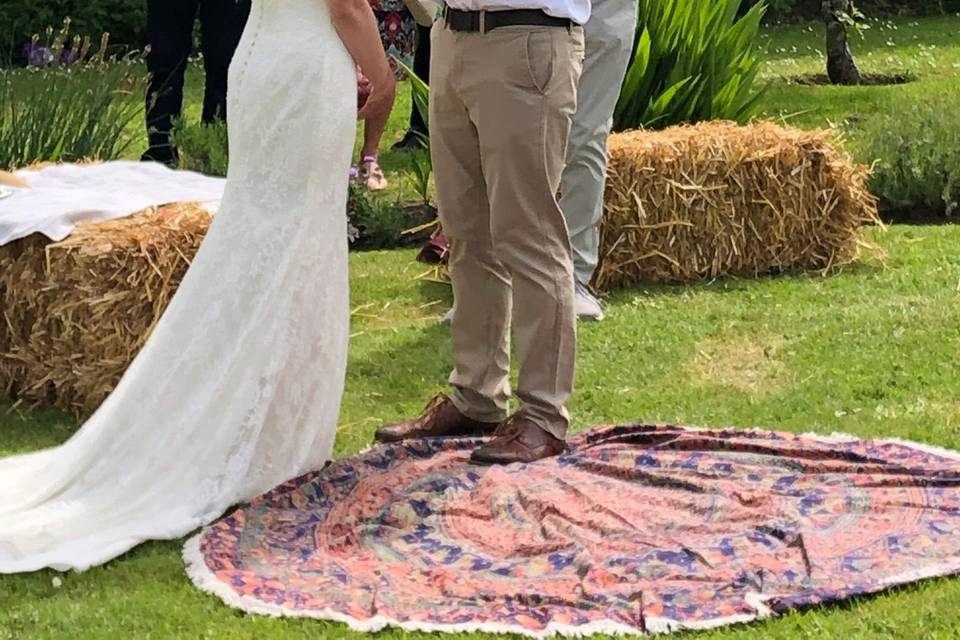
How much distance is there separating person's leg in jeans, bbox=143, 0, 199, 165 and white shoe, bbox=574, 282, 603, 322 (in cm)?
299

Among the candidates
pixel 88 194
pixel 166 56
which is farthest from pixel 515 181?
pixel 166 56

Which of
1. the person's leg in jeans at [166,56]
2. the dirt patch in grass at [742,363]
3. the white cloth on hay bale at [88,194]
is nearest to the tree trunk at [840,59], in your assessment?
the person's leg in jeans at [166,56]

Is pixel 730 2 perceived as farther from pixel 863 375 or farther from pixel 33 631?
pixel 33 631

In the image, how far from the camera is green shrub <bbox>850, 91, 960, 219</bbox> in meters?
7.53

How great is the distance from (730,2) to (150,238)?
3.63 meters

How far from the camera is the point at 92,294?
5.02 meters

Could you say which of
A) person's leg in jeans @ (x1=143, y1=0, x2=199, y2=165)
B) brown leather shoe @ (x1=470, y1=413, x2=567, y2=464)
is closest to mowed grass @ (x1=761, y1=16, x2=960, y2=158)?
person's leg in jeans @ (x1=143, y1=0, x2=199, y2=165)

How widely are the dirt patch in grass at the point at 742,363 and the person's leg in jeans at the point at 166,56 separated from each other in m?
3.72

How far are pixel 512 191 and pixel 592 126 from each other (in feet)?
5.90

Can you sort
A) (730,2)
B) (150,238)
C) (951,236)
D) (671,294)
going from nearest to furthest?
(150,238) → (671,294) → (951,236) → (730,2)

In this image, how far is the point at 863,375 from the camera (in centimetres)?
500

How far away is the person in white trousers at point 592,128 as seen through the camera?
5867mm

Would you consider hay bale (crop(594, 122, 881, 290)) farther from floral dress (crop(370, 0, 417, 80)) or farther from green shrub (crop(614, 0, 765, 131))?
floral dress (crop(370, 0, 417, 80))

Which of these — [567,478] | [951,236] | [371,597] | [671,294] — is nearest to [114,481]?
[371,597]
